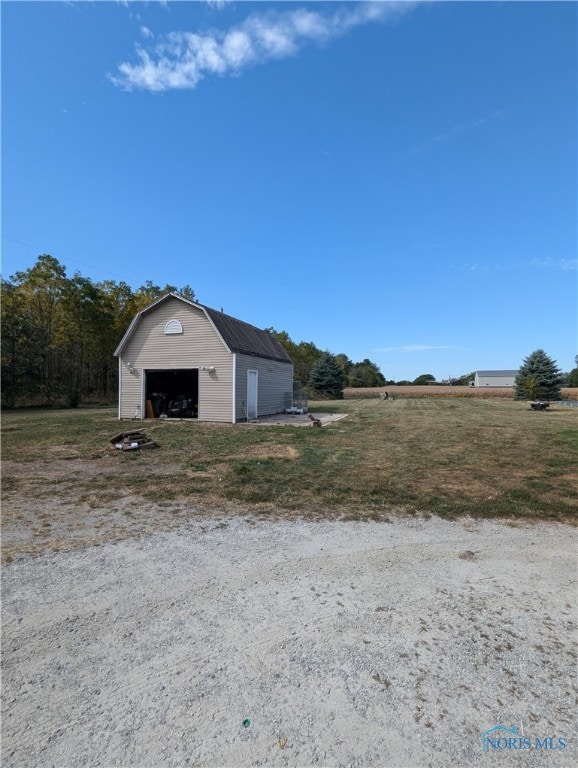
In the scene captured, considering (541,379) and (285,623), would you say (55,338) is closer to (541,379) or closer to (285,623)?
(285,623)

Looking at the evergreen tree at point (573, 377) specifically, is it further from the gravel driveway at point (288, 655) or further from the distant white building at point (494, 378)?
the gravel driveway at point (288, 655)

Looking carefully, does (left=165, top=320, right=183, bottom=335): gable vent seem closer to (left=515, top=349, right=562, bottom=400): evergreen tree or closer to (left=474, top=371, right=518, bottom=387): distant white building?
(left=515, top=349, right=562, bottom=400): evergreen tree

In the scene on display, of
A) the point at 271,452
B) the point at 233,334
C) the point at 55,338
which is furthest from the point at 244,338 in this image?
the point at 55,338

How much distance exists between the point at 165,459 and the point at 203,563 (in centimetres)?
540

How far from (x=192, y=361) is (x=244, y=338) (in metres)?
3.13

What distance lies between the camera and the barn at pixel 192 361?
16047 millimetres

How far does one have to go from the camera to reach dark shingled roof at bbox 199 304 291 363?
53.5ft

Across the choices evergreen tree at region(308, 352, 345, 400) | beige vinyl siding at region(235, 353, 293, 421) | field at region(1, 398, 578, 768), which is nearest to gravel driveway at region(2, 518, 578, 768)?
field at region(1, 398, 578, 768)

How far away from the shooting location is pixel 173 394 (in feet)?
69.2

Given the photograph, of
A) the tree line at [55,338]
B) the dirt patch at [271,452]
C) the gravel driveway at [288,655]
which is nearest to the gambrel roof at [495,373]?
A: the tree line at [55,338]

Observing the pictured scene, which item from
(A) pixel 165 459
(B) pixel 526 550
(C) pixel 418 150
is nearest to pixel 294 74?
(C) pixel 418 150

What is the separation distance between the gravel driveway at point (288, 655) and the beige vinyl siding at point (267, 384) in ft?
41.4

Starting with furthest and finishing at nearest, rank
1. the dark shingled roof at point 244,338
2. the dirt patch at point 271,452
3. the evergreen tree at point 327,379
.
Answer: the evergreen tree at point 327,379 < the dark shingled roof at point 244,338 < the dirt patch at point 271,452

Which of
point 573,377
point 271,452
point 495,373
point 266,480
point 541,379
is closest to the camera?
point 266,480
